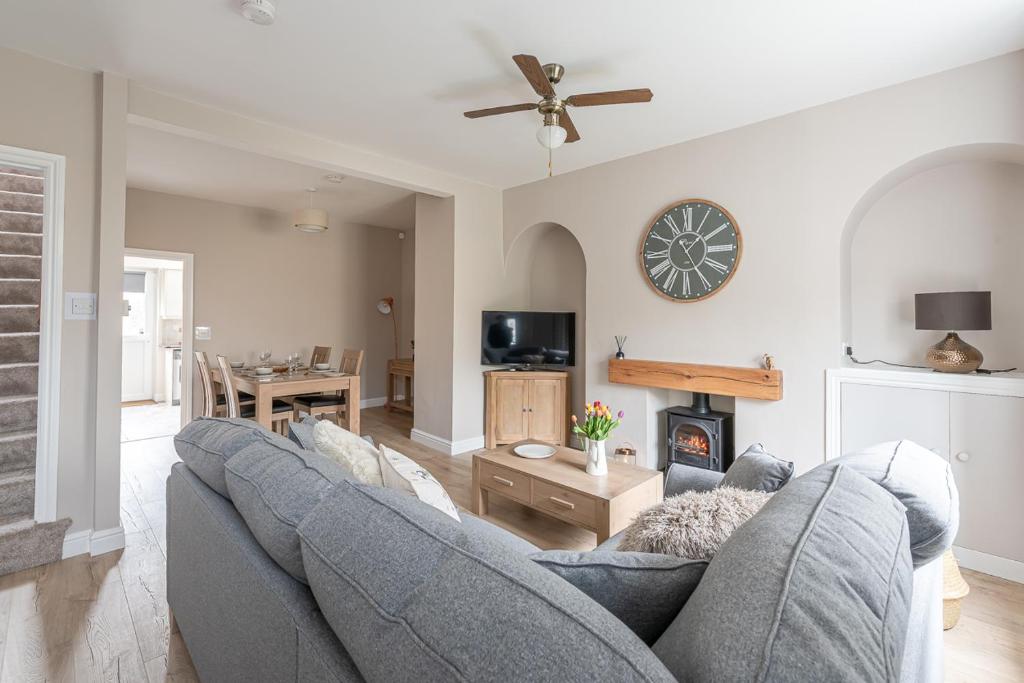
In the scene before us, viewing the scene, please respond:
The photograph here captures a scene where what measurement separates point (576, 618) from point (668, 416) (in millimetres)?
3349

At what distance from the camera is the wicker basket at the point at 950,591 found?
195cm

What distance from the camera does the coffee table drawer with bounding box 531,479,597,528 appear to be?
7.57ft

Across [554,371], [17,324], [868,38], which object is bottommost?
[554,371]

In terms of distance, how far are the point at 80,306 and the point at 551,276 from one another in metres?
3.77

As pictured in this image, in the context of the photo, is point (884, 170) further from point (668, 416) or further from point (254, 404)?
point (254, 404)

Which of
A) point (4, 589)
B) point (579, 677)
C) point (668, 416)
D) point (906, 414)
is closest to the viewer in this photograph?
point (579, 677)

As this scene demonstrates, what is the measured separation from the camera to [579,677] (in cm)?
51

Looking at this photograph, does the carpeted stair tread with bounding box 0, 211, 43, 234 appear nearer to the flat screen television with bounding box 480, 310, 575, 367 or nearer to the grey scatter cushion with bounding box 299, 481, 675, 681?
the flat screen television with bounding box 480, 310, 575, 367

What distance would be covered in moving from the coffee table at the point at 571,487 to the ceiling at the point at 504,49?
2.19 m

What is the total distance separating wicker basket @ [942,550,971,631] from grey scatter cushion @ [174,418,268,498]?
2.70 m

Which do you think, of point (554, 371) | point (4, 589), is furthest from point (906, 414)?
point (4, 589)

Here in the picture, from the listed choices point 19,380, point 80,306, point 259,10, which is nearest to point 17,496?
point 19,380

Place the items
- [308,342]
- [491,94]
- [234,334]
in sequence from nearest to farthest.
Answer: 1. [491,94]
2. [234,334]
3. [308,342]

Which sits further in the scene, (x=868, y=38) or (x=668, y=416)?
(x=668, y=416)
